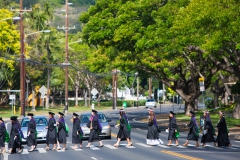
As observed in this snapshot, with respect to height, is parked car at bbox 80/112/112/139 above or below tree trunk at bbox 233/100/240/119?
below

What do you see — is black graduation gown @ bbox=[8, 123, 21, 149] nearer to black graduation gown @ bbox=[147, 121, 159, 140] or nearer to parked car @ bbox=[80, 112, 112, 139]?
black graduation gown @ bbox=[147, 121, 159, 140]

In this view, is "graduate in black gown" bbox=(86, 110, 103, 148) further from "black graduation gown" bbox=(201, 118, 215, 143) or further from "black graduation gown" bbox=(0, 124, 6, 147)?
"black graduation gown" bbox=(201, 118, 215, 143)

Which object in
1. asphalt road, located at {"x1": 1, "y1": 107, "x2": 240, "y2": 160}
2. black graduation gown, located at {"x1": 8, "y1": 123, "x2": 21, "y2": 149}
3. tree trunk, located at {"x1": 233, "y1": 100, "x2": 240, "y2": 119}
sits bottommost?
asphalt road, located at {"x1": 1, "y1": 107, "x2": 240, "y2": 160}

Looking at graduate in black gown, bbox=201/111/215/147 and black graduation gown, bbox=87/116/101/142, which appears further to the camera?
graduate in black gown, bbox=201/111/215/147

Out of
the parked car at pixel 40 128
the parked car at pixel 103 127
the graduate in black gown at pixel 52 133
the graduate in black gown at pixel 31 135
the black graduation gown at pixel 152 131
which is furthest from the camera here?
the parked car at pixel 103 127

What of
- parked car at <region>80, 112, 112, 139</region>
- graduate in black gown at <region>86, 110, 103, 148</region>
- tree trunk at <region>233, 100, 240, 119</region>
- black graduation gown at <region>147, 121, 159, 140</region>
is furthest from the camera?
tree trunk at <region>233, 100, 240, 119</region>

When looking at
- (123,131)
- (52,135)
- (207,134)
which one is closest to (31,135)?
(52,135)

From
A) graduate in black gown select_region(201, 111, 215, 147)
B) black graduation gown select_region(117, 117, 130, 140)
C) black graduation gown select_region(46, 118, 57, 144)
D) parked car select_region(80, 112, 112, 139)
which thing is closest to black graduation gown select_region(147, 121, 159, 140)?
black graduation gown select_region(117, 117, 130, 140)

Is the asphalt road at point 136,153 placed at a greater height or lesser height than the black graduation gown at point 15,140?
lesser

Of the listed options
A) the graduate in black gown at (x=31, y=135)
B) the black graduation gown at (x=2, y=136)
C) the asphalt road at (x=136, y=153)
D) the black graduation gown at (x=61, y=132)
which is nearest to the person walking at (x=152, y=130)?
the asphalt road at (x=136, y=153)

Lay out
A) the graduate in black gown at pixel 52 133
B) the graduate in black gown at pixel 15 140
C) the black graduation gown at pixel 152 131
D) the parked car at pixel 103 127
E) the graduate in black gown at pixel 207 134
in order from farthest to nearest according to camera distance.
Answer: the parked car at pixel 103 127 → the graduate in black gown at pixel 207 134 → the black graduation gown at pixel 152 131 → the graduate in black gown at pixel 52 133 → the graduate in black gown at pixel 15 140

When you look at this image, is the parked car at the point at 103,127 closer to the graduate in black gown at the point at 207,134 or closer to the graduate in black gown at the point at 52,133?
the graduate in black gown at the point at 52,133

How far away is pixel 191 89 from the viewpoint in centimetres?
5841

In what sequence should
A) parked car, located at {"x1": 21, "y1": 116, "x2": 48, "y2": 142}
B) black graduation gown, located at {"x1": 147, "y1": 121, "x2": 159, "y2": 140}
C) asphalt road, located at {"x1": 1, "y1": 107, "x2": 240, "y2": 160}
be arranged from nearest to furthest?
asphalt road, located at {"x1": 1, "y1": 107, "x2": 240, "y2": 160} < black graduation gown, located at {"x1": 147, "y1": 121, "x2": 159, "y2": 140} < parked car, located at {"x1": 21, "y1": 116, "x2": 48, "y2": 142}
